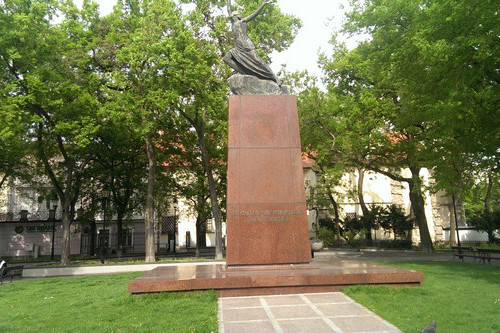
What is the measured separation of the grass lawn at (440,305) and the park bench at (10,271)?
1328 cm

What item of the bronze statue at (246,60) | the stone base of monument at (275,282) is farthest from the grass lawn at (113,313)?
the bronze statue at (246,60)

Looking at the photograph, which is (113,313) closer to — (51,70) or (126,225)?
(51,70)

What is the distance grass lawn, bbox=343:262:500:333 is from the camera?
6535 mm

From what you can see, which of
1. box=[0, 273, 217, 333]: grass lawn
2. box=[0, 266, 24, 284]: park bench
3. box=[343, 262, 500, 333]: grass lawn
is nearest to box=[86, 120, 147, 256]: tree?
box=[0, 266, 24, 284]: park bench

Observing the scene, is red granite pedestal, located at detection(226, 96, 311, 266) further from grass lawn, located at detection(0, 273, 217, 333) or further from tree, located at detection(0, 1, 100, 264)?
tree, located at detection(0, 1, 100, 264)

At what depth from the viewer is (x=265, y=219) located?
1002cm

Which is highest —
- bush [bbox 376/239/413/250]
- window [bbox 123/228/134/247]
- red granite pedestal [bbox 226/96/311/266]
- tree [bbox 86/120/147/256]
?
tree [bbox 86/120/147/256]

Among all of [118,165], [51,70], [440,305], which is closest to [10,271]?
[51,70]

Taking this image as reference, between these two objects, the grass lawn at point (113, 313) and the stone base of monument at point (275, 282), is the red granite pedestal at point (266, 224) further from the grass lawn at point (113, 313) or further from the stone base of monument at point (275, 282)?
the grass lawn at point (113, 313)

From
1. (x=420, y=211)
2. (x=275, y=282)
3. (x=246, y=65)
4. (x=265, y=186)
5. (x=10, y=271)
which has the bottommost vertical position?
(x=10, y=271)

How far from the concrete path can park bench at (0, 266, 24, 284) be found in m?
11.2

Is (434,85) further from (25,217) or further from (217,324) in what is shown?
(25,217)

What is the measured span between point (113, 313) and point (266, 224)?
395 centimetres

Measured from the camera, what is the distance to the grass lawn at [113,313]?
6.87 meters
